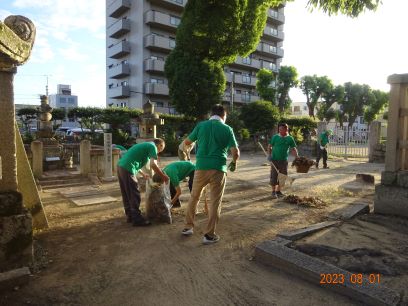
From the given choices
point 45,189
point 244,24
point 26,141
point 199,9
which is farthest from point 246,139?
point 45,189

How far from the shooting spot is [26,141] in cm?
1494

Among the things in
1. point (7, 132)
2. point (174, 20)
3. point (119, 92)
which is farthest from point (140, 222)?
point (119, 92)

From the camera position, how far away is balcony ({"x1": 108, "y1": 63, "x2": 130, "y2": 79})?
110 feet

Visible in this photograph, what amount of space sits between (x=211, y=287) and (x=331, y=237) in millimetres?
2002

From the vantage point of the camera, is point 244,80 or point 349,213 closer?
point 349,213

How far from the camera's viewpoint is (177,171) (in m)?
5.83

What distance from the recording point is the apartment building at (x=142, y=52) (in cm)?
3102

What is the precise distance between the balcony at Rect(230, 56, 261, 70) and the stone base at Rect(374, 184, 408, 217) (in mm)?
33726

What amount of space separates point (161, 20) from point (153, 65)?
14.1 feet

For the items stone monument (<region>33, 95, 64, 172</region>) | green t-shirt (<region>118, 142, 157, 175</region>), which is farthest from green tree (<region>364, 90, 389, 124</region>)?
green t-shirt (<region>118, 142, 157, 175</region>)

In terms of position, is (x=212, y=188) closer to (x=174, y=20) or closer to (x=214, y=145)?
(x=214, y=145)

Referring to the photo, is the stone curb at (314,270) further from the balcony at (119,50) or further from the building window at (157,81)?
the balcony at (119,50)

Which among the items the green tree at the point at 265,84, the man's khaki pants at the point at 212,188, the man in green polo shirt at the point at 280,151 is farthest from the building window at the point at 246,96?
the man's khaki pants at the point at 212,188

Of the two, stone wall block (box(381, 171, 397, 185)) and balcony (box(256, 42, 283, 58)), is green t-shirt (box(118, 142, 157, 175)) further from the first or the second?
balcony (box(256, 42, 283, 58))
